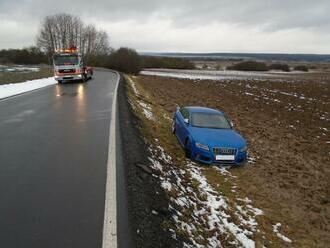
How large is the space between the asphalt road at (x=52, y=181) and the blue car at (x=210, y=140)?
2.44m

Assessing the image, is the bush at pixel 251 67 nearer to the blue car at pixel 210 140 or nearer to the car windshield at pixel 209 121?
the car windshield at pixel 209 121

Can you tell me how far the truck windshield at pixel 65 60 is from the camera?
3189 centimetres

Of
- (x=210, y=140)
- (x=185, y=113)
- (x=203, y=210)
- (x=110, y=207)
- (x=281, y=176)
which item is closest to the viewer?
(x=110, y=207)

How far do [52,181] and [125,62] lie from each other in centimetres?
6225

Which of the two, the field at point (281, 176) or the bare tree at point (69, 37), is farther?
the bare tree at point (69, 37)

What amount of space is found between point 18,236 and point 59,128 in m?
7.05

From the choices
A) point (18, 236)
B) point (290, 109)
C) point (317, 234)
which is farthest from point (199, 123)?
point (290, 109)

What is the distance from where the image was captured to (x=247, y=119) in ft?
68.8

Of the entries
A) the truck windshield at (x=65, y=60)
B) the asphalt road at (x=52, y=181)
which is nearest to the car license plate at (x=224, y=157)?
the asphalt road at (x=52, y=181)

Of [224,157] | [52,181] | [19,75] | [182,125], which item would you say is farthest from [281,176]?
[19,75]

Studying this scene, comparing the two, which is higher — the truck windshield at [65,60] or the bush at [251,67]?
the truck windshield at [65,60]

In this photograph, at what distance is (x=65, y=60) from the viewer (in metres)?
Result: 32.0

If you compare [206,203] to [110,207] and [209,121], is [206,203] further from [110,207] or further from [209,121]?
[209,121]

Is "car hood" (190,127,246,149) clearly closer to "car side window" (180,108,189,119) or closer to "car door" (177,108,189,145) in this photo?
"car door" (177,108,189,145)
